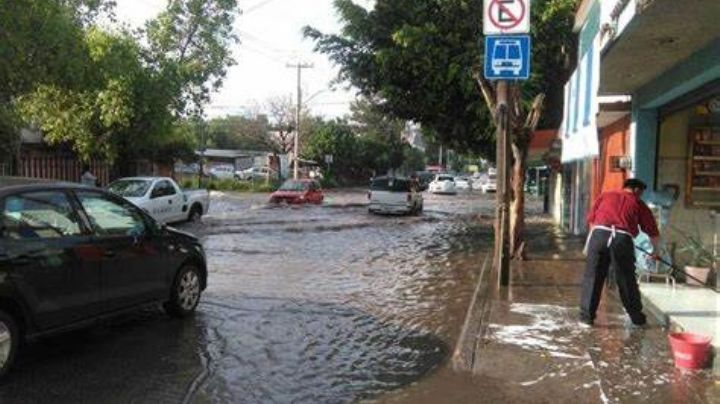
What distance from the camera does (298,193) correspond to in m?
35.9

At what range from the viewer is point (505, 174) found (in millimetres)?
11289

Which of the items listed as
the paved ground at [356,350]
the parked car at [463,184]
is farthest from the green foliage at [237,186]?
the paved ground at [356,350]

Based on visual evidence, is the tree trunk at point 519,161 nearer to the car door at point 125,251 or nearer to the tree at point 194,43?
the car door at point 125,251

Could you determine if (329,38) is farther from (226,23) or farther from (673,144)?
(673,144)

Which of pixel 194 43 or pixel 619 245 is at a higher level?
pixel 194 43

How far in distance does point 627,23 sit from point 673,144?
5057 millimetres

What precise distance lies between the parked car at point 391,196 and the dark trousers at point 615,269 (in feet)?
72.8

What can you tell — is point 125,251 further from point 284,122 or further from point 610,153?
point 284,122

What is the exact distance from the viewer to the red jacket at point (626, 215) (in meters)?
8.30

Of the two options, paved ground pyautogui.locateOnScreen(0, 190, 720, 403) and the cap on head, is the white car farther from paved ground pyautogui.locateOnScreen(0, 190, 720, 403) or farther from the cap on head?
the cap on head

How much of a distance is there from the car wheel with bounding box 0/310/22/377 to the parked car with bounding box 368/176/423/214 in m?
24.7

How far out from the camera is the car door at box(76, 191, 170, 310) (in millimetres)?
7344

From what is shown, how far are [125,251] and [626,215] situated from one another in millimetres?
5118

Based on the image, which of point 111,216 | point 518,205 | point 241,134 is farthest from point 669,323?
point 241,134
